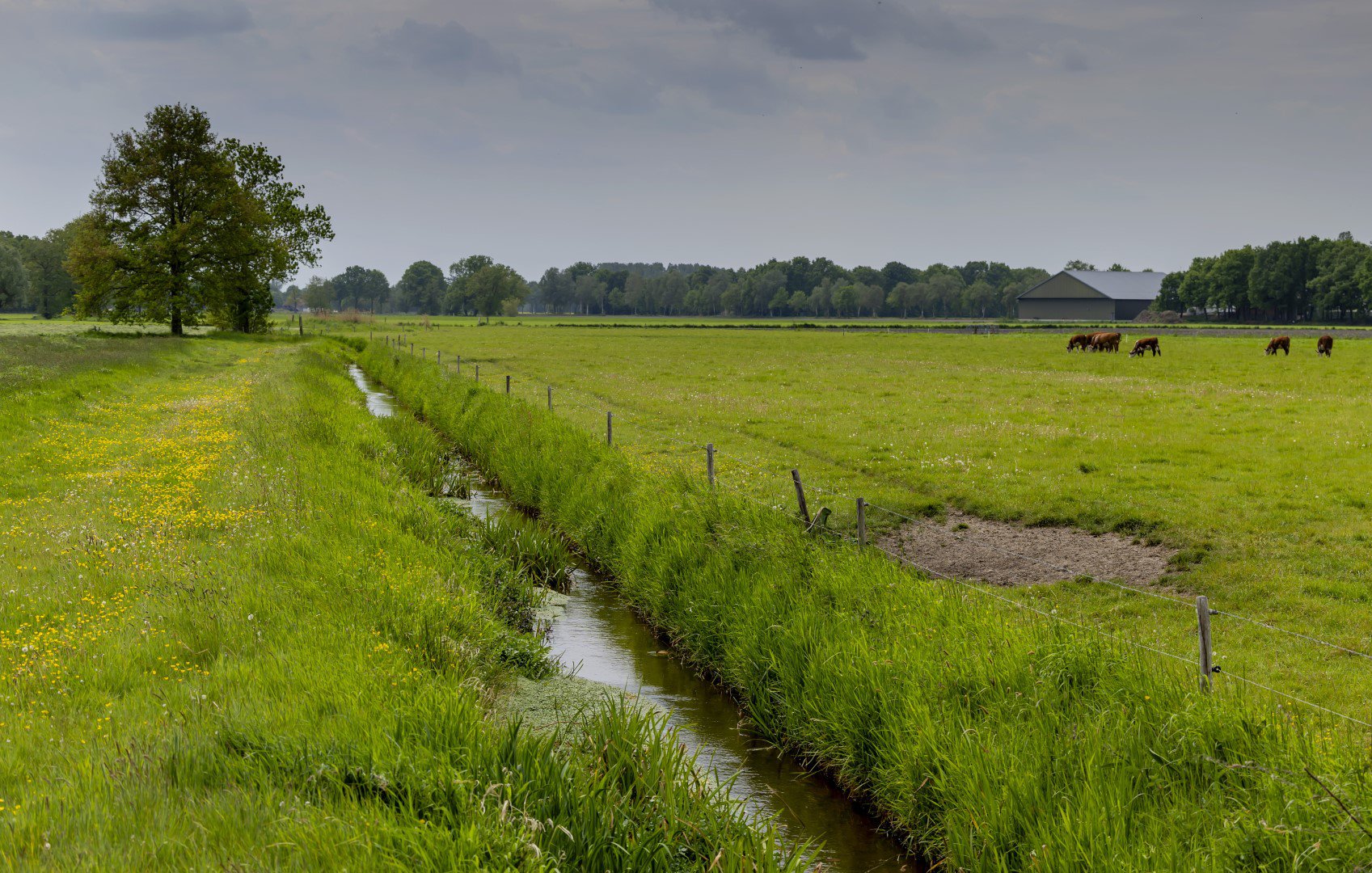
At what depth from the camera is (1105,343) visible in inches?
2509

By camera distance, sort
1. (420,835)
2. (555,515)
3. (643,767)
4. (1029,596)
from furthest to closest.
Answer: (555,515)
(1029,596)
(643,767)
(420,835)

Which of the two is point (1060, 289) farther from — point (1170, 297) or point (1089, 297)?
point (1170, 297)

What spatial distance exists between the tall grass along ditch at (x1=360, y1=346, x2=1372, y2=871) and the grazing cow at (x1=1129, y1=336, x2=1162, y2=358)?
170 feet

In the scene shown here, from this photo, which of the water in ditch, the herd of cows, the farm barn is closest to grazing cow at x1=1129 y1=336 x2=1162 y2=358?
the herd of cows

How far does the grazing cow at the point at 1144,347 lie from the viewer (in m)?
→ 57.9

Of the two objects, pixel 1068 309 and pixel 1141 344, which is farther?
pixel 1068 309

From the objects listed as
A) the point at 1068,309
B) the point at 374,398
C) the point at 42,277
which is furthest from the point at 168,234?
the point at 1068,309

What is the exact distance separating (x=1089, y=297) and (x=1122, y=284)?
1052 centimetres

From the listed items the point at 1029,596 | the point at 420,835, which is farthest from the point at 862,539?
the point at 420,835

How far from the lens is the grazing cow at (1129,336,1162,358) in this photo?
57.9 meters

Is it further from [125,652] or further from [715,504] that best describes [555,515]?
[125,652]

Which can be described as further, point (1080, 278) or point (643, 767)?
point (1080, 278)

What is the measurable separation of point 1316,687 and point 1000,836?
16.1ft

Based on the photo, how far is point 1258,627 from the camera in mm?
11133
